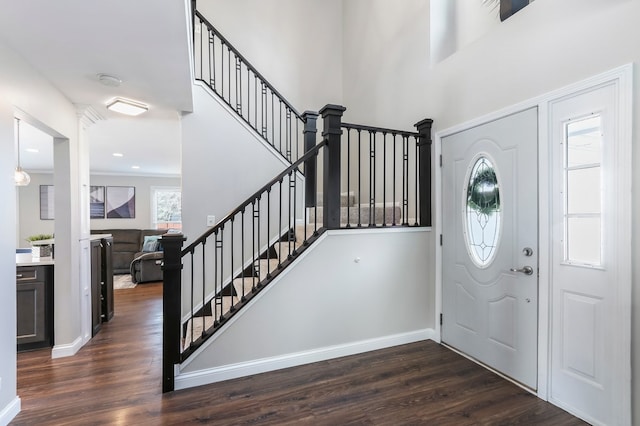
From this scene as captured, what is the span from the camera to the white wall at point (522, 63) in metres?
1.85

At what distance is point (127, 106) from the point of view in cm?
316

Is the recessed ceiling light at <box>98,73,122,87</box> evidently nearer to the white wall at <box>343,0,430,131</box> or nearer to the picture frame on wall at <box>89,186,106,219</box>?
the white wall at <box>343,0,430,131</box>

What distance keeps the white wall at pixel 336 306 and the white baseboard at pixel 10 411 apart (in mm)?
1053

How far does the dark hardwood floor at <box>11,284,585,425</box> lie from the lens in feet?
6.90

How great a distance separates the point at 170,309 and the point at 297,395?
1.15 meters

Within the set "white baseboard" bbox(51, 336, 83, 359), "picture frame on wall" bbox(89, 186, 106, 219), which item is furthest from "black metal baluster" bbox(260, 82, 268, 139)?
"picture frame on wall" bbox(89, 186, 106, 219)

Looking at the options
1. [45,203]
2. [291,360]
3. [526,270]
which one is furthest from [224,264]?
[45,203]

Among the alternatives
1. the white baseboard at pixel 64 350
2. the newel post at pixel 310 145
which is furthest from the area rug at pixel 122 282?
the newel post at pixel 310 145

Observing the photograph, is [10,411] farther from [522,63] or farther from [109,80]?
[522,63]

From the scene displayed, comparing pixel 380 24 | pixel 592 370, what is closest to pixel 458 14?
pixel 380 24

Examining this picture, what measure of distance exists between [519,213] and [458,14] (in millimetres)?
2373

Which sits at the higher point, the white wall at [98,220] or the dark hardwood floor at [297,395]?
the white wall at [98,220]

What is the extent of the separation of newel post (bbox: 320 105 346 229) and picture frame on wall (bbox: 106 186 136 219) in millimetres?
7960

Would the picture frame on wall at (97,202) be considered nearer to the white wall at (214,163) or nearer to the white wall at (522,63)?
the white wall at (214,163)
